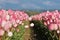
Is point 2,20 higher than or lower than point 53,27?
higher

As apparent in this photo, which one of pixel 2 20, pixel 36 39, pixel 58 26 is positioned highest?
pixel 2 20

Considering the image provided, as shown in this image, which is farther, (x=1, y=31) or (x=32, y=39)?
(x=32, y=39)

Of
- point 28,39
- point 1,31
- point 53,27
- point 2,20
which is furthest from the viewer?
point 28,39

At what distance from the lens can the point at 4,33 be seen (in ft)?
16.6

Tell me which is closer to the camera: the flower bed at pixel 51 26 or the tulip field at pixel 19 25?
the tulip field at pixel 19 25

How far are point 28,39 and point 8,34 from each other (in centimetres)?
1063

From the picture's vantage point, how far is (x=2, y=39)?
5.25m

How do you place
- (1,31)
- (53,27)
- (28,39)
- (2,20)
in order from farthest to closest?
(28,39), (53,27), (2,20), (1,31)

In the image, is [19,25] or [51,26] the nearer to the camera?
[51,26]

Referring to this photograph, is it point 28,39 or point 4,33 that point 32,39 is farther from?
point 4,33

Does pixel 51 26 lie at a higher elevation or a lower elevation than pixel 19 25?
higher

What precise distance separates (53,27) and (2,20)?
2568mm

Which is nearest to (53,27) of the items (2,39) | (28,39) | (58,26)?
(58,26)

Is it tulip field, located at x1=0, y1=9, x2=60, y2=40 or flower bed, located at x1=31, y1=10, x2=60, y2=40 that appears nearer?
tulip field, located at x1=0, y1=9, x2=60, y2=40
